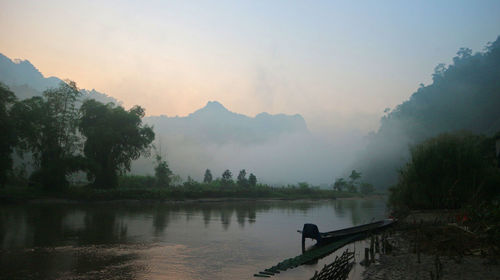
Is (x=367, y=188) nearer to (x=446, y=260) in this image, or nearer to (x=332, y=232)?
(x=332, y=232)

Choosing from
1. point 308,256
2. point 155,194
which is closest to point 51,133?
point 155,194

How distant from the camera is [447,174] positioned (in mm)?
21812

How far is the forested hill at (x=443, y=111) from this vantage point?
250 feet

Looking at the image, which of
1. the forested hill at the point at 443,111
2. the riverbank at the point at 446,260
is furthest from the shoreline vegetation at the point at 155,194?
the riverbank at the point at 446,260

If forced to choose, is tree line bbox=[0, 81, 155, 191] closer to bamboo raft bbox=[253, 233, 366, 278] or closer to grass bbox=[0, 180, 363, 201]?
grass bbox=[0, 180, 363, 201]

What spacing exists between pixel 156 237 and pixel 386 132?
105m

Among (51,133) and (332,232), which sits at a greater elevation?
(51,133)

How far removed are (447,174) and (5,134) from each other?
3521cm

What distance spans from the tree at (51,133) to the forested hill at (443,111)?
61761 millimetres

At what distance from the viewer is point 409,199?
23719 millimetres

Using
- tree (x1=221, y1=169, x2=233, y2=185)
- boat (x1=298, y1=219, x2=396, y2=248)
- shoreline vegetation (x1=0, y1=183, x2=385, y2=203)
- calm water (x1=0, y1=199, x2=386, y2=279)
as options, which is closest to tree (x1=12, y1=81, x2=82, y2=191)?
shoreline vegetation (x1=0, y1=183, x2=385, y2=203)

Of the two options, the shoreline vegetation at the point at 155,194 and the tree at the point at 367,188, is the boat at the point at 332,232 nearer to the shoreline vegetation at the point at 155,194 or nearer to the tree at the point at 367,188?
the shoreline vegetation at the point at 155,194

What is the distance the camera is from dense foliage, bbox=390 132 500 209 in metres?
21.5

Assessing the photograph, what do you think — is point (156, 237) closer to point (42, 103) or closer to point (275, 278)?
point (275, 278)
